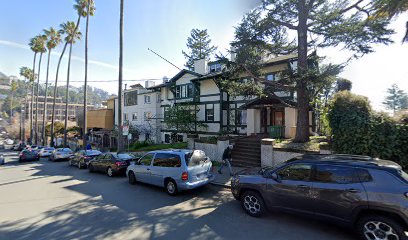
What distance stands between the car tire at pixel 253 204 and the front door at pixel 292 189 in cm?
32

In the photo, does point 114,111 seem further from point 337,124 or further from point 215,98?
point 337,124

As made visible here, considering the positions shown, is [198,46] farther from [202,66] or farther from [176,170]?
[176,170]

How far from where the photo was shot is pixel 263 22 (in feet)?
40.0

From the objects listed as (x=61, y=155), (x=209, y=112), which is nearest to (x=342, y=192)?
(x=209, y=112)

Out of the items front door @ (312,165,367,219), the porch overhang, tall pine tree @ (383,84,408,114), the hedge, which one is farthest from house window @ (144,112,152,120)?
tall pine tree @ (383,84,408,114)

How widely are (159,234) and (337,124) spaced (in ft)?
26.9

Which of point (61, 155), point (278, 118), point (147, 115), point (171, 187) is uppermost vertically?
point (147, 115)

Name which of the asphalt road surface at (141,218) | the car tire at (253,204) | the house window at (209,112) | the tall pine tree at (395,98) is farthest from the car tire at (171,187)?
the tall pine tree at (395,98)

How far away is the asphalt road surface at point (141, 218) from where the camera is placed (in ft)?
16.4

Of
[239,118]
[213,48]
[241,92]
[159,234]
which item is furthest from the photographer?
[213,48]

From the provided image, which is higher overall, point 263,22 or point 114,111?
point 263,22

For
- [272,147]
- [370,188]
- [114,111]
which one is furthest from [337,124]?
[114,111]

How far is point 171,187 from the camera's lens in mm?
8141

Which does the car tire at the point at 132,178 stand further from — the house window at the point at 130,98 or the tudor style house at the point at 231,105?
the house window at the point at 130,98
